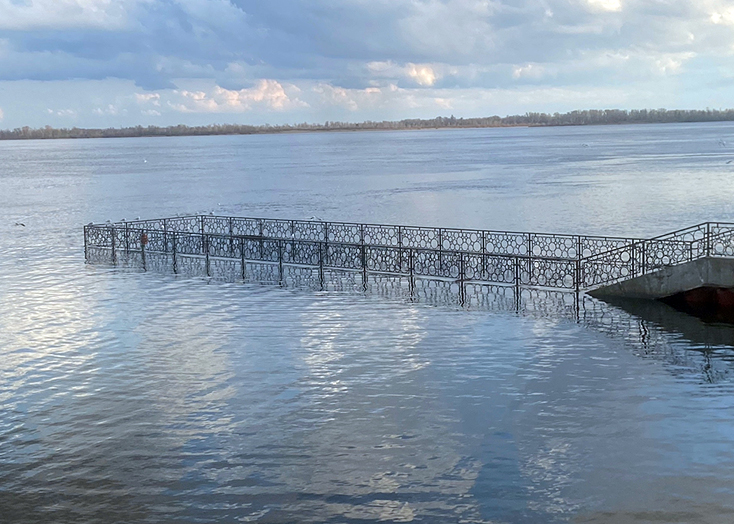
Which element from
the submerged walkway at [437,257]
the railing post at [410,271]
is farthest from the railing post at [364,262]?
the railing post at [410,271]

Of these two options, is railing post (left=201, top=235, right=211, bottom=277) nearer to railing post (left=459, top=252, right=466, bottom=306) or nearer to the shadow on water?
railing post (left=459, top=252, right=466, bottom=306)

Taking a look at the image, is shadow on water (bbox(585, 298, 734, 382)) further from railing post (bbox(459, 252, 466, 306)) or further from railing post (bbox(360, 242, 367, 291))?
railing post (bbox(360, 242, 367, 291))

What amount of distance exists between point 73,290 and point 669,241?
2197cm

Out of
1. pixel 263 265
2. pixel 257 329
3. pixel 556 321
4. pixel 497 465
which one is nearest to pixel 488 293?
pixel 556 321

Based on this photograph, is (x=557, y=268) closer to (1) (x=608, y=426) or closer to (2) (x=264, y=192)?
(1) (x=608, y=426)

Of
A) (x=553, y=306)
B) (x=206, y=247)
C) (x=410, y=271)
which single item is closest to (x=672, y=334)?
(x=553, y=306)

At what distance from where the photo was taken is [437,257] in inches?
1350

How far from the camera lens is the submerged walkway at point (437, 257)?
27609 millimetres

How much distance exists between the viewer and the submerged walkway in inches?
1087

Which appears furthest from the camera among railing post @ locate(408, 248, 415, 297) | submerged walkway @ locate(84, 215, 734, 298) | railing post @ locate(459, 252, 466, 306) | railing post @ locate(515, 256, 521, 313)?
railing post @ locate(408, 248, 415, 297)

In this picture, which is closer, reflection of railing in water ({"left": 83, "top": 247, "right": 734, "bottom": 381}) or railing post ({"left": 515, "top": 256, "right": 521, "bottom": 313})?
reflection of railing in water ({"left": 83, "top": 247, "right": 734, "bottom": 381})

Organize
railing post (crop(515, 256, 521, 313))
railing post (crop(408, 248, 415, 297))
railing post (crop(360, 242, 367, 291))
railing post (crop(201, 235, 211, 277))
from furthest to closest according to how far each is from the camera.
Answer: railing post (crop(201, 235, 211, 277)), railing post (crop(360, 242, 367, 291)), railing post (crop(408, 248, 415, 297)), railing post (crop(515, 256, 521, 313))

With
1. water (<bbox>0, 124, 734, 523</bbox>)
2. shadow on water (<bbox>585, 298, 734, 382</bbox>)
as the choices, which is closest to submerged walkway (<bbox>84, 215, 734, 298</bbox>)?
shadow on water (<bbox>585, 298, 734, 382</bbox>)

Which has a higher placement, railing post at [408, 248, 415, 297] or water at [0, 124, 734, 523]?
railing post at [408, 248, 415, 297]
